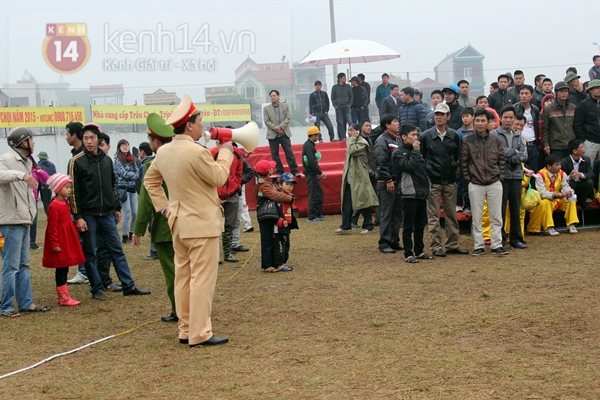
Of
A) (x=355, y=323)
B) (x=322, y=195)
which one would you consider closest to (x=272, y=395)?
(x=355, y=323)

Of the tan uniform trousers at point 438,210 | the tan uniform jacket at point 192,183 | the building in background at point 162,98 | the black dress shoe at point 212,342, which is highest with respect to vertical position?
the building in background at point 162,98

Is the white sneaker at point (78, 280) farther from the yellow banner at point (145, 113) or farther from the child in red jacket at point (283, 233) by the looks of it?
the yellow banner at point (145, 113)

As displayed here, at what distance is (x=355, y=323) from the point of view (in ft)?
21.4

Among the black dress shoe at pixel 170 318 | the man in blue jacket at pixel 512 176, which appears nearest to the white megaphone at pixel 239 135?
the black dress shoe at pixel 170 318

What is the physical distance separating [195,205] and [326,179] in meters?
10.7

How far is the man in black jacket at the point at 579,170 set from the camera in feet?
38.4

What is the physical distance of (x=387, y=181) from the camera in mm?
10625

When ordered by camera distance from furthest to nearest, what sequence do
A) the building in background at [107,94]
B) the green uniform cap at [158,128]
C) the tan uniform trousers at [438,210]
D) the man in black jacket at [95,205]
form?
the building in background at [107,94] < the tan uniform trousers at [438,210] < the man in black jacket at [95,205] < the green uniform cap at [158,128]

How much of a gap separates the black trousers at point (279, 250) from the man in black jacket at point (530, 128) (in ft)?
16.6

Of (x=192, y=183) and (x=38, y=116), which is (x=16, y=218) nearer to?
(x=192, y=183)

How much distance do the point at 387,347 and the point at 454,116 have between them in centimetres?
753

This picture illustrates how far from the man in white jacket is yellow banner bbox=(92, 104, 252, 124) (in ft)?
58.1

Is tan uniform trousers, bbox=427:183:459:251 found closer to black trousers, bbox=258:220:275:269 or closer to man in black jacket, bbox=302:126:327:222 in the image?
black trousers, bbox=258:220:275:269

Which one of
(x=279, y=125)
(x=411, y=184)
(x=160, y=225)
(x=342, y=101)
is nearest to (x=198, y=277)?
(x=160, y=225)
